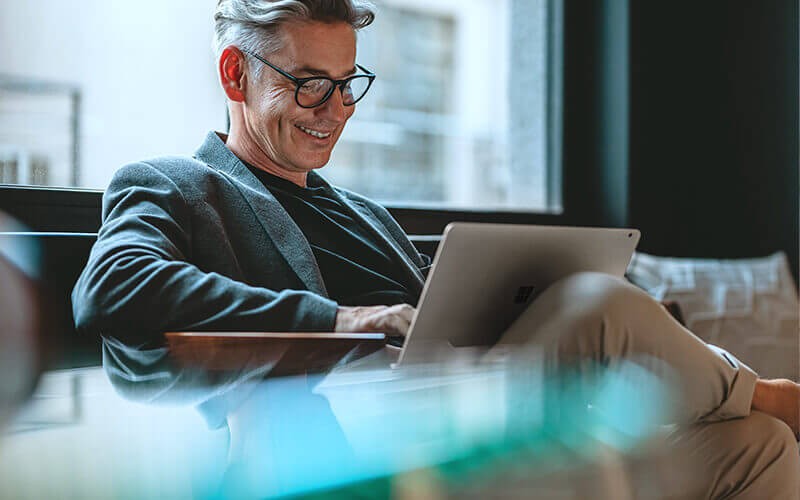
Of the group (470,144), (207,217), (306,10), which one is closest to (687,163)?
(306,10)

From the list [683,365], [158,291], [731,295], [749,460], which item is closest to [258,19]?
[158,291]

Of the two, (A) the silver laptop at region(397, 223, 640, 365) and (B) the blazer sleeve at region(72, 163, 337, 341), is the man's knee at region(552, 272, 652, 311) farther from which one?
(B) the blazer sleeve at region(72, 163, 337, 341)

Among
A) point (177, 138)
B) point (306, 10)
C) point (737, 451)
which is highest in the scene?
point (306, 10)

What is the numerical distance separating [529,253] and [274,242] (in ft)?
0.94

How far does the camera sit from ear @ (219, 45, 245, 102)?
36.7 inches

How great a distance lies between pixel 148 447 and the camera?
0.63 metres

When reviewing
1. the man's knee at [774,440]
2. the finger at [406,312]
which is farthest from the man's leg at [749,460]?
the finger at [406,312]

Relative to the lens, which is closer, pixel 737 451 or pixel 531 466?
pixel 531 466

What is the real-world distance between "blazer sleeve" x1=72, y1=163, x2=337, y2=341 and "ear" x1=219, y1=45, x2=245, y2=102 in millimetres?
169

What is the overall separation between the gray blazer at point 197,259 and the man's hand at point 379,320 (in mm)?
14

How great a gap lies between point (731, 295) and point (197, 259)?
1.20 metres

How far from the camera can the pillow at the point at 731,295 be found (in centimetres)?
153

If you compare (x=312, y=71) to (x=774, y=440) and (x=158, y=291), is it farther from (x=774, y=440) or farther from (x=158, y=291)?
(x=774, y=440)

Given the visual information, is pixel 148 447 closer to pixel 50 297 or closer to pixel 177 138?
pixel 50 297
